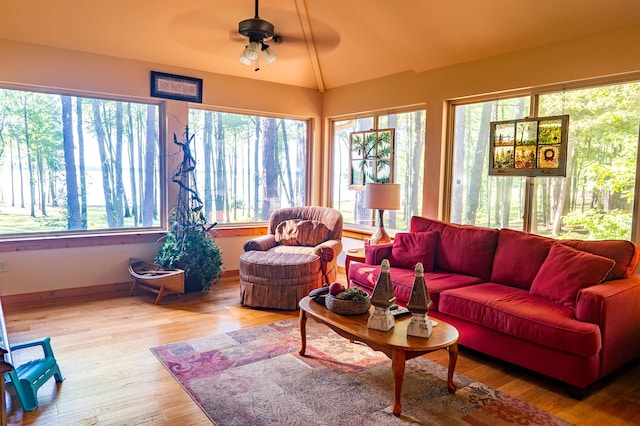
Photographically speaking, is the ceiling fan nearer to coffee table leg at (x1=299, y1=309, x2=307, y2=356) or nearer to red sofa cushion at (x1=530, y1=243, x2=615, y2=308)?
coffee table leg at (x1=299, y1=309, x2=307, y2=356)

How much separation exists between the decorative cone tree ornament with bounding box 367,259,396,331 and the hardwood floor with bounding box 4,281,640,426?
832mm

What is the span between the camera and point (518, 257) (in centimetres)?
335

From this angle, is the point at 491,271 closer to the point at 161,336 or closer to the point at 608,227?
the point at 608,227

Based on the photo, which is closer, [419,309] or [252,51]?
[419,309]

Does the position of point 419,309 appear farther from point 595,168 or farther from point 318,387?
point 595,168

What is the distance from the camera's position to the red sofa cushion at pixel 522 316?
2498 millimetres

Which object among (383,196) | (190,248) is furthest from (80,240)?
(383,196)

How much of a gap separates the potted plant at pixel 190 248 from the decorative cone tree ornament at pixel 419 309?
105 inches

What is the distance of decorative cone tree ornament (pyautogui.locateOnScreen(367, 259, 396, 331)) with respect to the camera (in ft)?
7.95

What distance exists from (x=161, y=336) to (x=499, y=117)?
3436mm

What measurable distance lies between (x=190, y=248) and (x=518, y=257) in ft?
10.0


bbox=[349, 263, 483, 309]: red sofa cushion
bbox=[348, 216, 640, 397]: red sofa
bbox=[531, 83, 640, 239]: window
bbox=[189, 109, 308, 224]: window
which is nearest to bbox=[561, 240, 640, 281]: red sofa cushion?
bbox=[348, 216, 640, 397]: red sofa

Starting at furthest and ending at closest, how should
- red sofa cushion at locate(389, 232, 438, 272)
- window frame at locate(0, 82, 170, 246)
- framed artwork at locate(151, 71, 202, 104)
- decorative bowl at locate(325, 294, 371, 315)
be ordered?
framed artwork at locate(151, 71, 202, 104)
window frame at locate(0, 82, 170, 246)
red sofa cushion at locate(389, 232, 438, 272)
decorative bowl at locate(325, 294, 371, 315)

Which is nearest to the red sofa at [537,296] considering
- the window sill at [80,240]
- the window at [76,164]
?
the window sill at [80,240]
